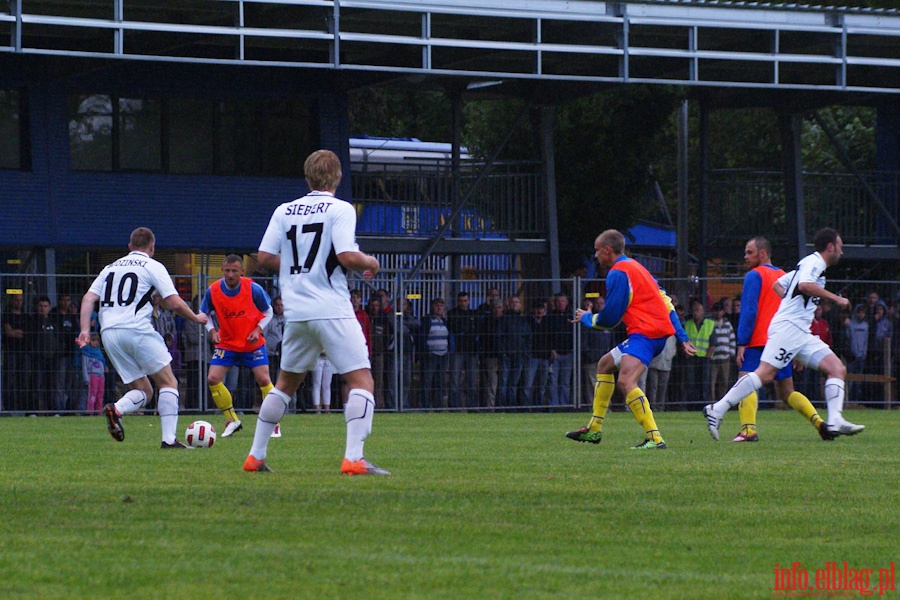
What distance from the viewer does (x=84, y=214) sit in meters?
26.8

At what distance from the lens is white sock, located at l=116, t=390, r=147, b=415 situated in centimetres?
1355

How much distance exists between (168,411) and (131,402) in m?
0.33

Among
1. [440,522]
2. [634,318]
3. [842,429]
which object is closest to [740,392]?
[842,429]

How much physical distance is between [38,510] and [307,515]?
1.41 meters

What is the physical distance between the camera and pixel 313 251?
9.45 metres

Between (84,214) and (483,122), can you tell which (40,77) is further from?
(483,122)

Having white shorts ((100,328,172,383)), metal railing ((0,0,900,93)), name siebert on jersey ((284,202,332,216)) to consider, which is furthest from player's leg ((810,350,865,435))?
metal railing ((0,0,900,93))

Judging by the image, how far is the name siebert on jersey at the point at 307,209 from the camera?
945 cm

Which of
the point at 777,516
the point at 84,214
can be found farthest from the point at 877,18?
the point at 777,516

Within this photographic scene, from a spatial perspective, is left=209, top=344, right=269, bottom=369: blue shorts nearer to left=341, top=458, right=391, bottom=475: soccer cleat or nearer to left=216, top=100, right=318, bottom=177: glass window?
left=341, top=458, right=391, bottom=475: soccer cleat

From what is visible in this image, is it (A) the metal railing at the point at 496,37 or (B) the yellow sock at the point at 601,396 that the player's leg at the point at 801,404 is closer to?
(B) the yellow sock at the point at 601,396

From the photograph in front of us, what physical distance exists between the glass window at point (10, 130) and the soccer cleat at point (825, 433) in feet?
52.8

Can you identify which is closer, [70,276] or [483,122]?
[70,276]

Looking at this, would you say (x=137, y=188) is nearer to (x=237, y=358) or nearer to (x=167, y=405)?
(x=237, y=358)
